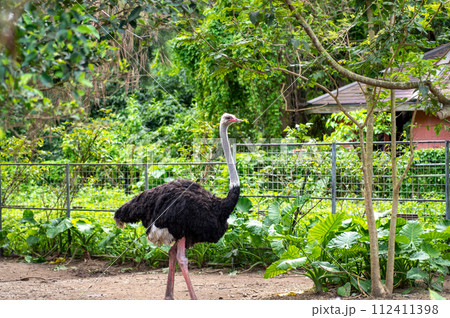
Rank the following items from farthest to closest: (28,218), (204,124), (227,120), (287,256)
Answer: (204,124) → (28,218) → (227,120) → (287,256)

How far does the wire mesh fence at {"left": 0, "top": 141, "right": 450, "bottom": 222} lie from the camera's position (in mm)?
6453

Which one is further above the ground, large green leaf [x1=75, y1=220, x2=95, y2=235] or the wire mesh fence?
the wire mesh fence

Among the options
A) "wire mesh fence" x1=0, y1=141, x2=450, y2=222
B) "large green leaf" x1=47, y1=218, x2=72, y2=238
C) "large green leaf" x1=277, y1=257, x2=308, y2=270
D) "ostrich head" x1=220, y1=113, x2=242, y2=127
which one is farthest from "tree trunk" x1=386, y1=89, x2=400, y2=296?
"large green leaf" x1=47, y1=218, x2=72, y2=238

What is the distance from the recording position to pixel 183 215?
4.97 meters

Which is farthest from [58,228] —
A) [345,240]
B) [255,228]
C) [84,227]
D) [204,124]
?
[345,240]

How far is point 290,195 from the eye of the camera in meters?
6.87

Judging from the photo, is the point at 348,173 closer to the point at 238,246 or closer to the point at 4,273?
the point at 238,246

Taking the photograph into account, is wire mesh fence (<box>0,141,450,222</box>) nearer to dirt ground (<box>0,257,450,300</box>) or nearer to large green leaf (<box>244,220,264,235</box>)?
large green leaf (<box>244,220,264,235</box>)

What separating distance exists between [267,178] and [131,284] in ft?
7.20

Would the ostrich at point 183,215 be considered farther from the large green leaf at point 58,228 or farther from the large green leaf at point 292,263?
the large green leaf at point 58,228

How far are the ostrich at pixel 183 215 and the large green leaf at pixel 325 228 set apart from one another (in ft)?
2.52

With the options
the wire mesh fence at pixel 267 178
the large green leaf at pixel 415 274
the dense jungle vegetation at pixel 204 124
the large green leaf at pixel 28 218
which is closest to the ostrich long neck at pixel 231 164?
the dense jungle vegetation at pixel 204 124

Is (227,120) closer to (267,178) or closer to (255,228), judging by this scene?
(255,228)

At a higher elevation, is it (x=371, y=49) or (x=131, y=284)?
(x=371, y=49)
